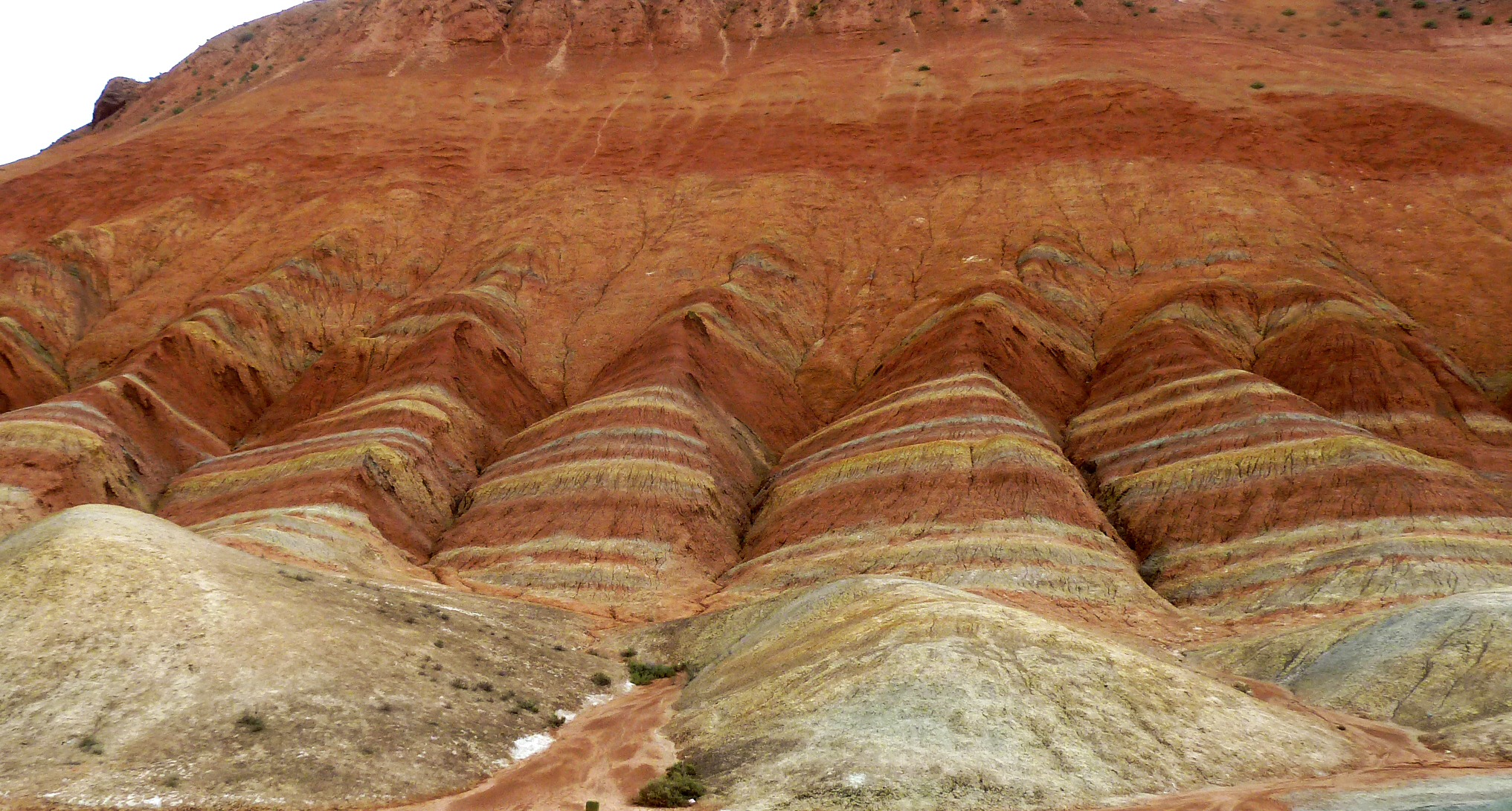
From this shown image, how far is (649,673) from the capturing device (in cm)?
2458

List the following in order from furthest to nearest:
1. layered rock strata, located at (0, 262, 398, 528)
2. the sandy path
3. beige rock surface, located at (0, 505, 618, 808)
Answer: layered rock strata, located at (0, 262, 398, 528)
the sandy path
beige rock surface, located at (0, 505, 618, 808)

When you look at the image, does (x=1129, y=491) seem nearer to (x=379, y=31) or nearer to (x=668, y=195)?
(x=668, y=195)

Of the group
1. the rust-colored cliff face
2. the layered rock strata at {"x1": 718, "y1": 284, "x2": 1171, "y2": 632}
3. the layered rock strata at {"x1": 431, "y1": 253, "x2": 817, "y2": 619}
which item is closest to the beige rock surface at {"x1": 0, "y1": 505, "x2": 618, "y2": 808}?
the rust-colored cliff face

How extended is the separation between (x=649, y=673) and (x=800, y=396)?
1828 centimetres

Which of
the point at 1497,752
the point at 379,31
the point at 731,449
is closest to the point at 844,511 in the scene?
the point at 731,449

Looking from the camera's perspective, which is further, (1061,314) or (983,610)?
(1061,314)

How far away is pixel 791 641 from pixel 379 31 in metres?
60.6

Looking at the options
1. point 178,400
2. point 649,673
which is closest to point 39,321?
point 178,400

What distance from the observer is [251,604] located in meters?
20.7

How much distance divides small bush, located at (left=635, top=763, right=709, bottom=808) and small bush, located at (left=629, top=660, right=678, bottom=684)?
23.8 ft

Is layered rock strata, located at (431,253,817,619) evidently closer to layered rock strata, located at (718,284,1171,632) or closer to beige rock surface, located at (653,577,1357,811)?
layered rock strata, located at (718,284,1171,632)

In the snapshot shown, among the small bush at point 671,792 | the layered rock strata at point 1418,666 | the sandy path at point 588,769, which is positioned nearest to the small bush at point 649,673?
the sandy path at point 588,769

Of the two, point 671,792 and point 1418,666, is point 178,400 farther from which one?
Result: point 1418,666

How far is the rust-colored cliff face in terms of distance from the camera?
18.0m
